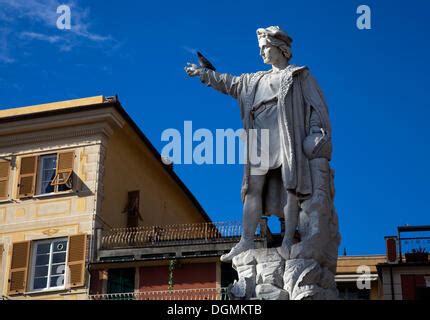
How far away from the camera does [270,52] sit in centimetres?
1101

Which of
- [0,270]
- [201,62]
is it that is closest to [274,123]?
[201,62]

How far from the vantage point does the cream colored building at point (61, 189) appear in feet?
94.0

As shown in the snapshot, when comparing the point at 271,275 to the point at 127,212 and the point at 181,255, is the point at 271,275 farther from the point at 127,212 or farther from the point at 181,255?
the point at 127,212

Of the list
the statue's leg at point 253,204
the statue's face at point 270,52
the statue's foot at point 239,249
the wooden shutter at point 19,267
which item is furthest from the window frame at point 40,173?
the statue's foot at point 239,249

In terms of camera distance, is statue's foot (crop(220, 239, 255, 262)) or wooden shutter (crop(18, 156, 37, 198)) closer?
statue's foot (crop(220, 239, 255, 262))

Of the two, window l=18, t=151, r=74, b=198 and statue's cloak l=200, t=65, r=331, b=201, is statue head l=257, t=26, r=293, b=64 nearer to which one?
statue's cloak l=200, t=65, r=331, b=201

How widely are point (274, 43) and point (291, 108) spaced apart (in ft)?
2.92

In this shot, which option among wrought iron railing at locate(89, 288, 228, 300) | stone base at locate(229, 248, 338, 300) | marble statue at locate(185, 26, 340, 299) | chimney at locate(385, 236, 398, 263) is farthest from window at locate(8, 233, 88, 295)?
stone base at locate(229, 248, 338, 300)

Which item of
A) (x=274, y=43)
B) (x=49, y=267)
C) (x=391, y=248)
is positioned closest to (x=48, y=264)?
(x=49, y=267)

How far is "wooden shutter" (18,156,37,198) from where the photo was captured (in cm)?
3017

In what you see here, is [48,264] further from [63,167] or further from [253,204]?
[253,204]

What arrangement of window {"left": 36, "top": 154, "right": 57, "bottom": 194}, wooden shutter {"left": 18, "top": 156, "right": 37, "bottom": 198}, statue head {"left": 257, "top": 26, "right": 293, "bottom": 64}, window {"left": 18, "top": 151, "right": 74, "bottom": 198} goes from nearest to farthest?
1. statue head {"left": 257, "top": 26, "right": 293, "bottom": 64}
2. window {"left": 18, "top": 151, "right": 74, "bottom": 198}
3. wooden shutter {"left": 18, "top": 156, "right": 37, "bottom": 198}
4. window {"left": 36, "top": 154, "right": 57, "bottom": 194}

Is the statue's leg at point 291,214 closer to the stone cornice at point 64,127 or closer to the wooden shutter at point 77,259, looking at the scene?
the wooden shutter at point 77,259
